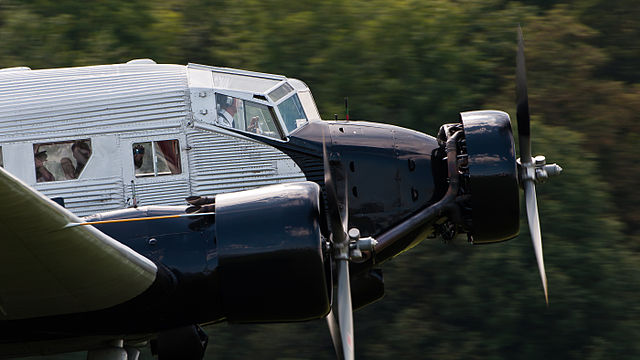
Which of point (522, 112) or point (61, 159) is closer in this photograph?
point (61, 159)

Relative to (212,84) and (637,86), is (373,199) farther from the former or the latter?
(637,86)

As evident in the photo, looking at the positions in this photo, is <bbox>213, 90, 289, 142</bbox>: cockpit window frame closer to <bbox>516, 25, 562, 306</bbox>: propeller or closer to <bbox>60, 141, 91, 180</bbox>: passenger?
<bbox>60, 141, 91, 180</bbox>: passenger

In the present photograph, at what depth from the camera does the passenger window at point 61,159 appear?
1019 centimetres

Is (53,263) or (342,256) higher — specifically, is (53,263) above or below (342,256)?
above

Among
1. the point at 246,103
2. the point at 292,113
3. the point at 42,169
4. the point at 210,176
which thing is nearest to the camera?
the point at 42,169

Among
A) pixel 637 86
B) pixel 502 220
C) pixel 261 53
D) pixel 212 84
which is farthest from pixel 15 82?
pixel 637 86

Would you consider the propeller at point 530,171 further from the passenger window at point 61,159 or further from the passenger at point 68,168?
the passenger at point 68,168

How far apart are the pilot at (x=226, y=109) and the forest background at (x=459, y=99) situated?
5497mm

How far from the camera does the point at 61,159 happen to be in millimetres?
10219

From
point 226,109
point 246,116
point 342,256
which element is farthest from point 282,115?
point 342,256

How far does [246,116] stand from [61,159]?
89.9 inches

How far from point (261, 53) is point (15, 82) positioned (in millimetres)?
7610

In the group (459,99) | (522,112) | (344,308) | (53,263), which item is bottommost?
(344,308)

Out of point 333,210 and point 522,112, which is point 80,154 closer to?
point 333,210
